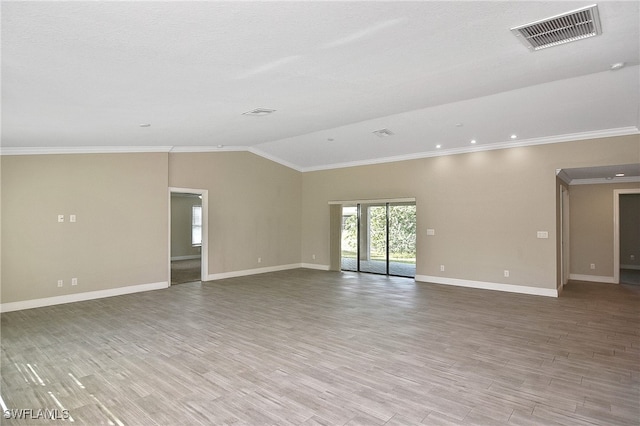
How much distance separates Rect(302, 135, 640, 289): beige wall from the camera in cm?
688

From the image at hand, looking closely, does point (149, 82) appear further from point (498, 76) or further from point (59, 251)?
point (59, 251)

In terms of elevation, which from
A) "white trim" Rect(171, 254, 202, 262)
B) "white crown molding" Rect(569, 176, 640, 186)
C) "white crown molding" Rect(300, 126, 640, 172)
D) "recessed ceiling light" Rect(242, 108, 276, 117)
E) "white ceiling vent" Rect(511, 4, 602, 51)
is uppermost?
"recessed ceiling light" Rect(242, 108, 276, 117)

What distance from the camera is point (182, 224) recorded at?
13.9 metres

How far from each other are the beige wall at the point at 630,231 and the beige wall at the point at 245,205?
1044 centimetres

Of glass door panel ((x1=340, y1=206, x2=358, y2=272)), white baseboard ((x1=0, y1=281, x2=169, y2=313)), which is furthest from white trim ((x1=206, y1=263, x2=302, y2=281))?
glass door panel ((x1=340, y1=206, x2=358, y2=272))

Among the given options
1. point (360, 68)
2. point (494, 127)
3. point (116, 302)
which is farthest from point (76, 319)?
point (494, 127)

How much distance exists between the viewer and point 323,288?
782 cm

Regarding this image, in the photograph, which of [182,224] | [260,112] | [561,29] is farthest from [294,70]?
[182,224]

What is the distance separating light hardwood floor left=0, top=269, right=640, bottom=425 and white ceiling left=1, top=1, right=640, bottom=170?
2.77 meters

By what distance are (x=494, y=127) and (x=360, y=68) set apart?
4120mm

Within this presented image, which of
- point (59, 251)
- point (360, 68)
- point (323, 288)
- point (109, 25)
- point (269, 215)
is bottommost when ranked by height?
point (323, 288)

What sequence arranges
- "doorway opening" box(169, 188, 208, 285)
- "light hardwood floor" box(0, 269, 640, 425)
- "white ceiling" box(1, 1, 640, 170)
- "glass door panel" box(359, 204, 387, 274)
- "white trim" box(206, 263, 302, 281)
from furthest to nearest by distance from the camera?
"doorway opening" box(169, 188, 208, 285), "glass door panel" box(359, 204, 387, 274), "white trim" box(206, 263, 302, 281), "light hardwood floor" box(0, 269, 640, 425), "white ceiling" box(1, 1, 640, 170)

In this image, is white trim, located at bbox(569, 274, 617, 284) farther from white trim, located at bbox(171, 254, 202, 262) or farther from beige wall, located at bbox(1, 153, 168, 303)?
white trim, located at bbox(171, 254, 202, 262)

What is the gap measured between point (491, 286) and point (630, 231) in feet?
24.0
